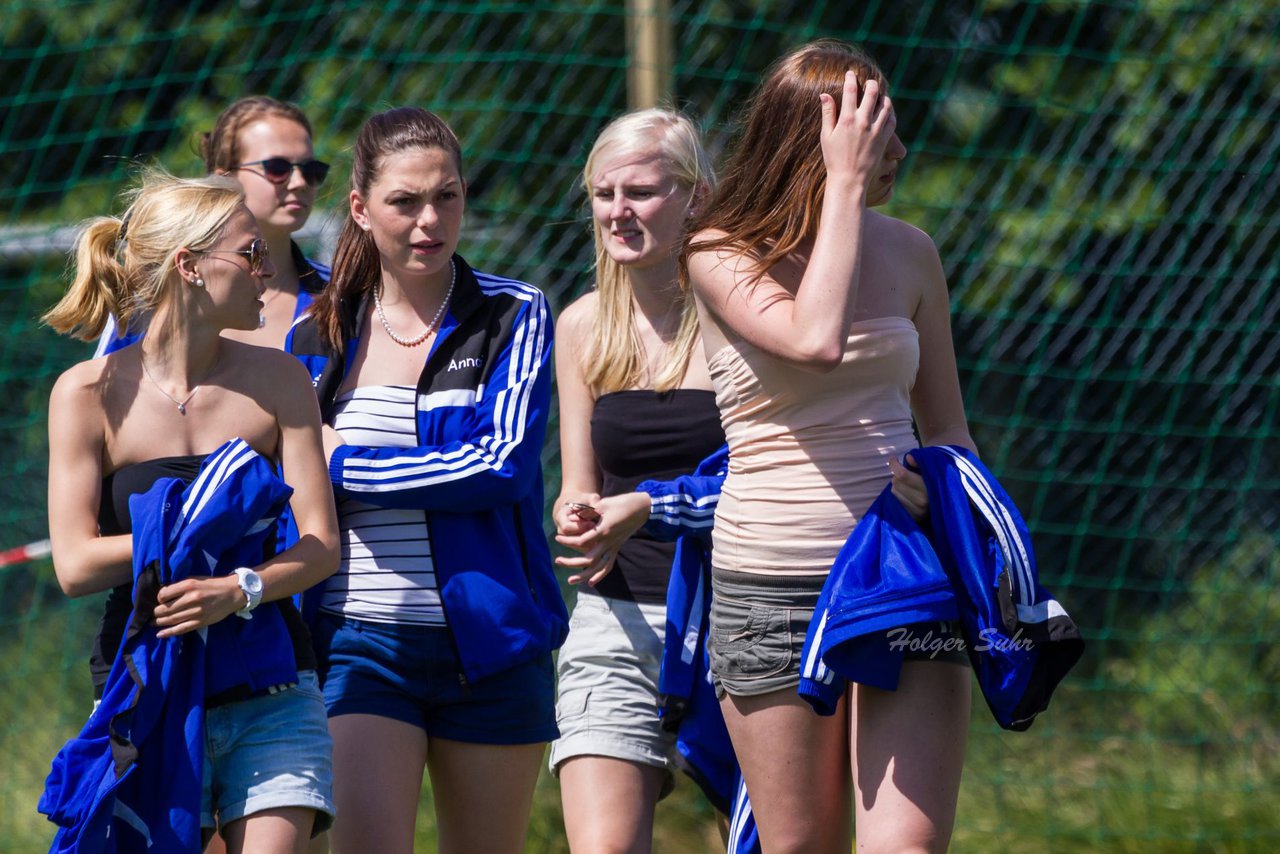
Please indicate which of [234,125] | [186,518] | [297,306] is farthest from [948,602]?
[234,125]

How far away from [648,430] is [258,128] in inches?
52.3

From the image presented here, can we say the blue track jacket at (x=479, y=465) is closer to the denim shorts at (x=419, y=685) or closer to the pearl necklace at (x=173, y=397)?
the denim shorts at (x=419, y=685)

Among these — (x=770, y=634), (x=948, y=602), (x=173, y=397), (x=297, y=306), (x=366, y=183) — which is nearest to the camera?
(x=948, y=602)

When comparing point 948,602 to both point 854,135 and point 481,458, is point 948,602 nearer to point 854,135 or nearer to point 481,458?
point 854,135

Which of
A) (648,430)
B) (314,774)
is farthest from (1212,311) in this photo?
(314,774)

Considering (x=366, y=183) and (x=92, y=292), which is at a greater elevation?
(x=366, y=183)

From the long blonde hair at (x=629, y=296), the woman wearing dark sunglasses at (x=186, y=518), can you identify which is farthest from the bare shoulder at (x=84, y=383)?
the long blonde hair at (x=629, y=296)

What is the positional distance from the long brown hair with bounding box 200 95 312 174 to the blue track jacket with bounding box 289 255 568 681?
0.76m

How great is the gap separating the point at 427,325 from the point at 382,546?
48cm

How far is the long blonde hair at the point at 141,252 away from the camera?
9.30 ft

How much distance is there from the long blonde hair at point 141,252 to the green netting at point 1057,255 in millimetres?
2783

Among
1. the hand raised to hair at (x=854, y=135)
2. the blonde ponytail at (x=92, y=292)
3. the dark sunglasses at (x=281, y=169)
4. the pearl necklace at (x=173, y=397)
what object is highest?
the hand raised to hair at (x=854, y=135)

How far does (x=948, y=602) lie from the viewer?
97.0 inches

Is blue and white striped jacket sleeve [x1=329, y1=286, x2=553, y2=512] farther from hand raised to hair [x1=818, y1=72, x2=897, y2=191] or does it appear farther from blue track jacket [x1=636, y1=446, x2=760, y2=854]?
hand raised to hair [x1=818, y1=72, x2=897, y2=191]
